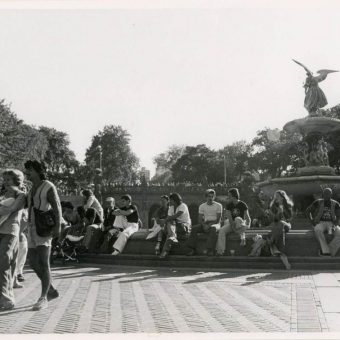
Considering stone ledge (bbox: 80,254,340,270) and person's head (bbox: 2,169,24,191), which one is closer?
person's head (bbox: 2,169,24,191)

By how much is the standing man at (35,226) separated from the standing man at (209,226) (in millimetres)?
5393

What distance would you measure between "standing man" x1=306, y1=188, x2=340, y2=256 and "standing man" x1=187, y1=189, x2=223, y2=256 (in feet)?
7.07

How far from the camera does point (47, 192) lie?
716 cm

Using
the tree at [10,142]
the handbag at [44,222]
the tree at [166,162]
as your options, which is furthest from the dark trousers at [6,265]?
the tree at [166,162]

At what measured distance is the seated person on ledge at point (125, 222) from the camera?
43.4 ft

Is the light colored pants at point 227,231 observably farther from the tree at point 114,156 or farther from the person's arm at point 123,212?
the tree at point 114,156

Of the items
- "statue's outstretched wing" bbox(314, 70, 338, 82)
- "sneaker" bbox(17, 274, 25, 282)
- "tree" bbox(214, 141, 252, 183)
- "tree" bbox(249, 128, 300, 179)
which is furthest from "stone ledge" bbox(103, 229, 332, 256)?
"tree" bbox(214, 141, 252, 183)

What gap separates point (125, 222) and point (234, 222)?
3040 millimetres

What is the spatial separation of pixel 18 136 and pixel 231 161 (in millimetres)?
58683

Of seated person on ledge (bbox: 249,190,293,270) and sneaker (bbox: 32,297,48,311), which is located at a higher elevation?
seated person on ledge (bbox: 249,190,293,270)

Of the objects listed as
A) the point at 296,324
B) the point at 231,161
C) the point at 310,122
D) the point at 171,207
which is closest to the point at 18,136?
the point at 310,122

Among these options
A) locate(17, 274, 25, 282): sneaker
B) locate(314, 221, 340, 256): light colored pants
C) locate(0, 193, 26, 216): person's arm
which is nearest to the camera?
locate(0, 193, 26, 216): person's arm

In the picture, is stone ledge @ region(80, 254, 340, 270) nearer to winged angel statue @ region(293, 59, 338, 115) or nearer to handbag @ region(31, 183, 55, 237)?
handbag @ region(31, 183, 55, 237)

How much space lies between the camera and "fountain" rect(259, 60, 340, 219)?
55.0 feet
